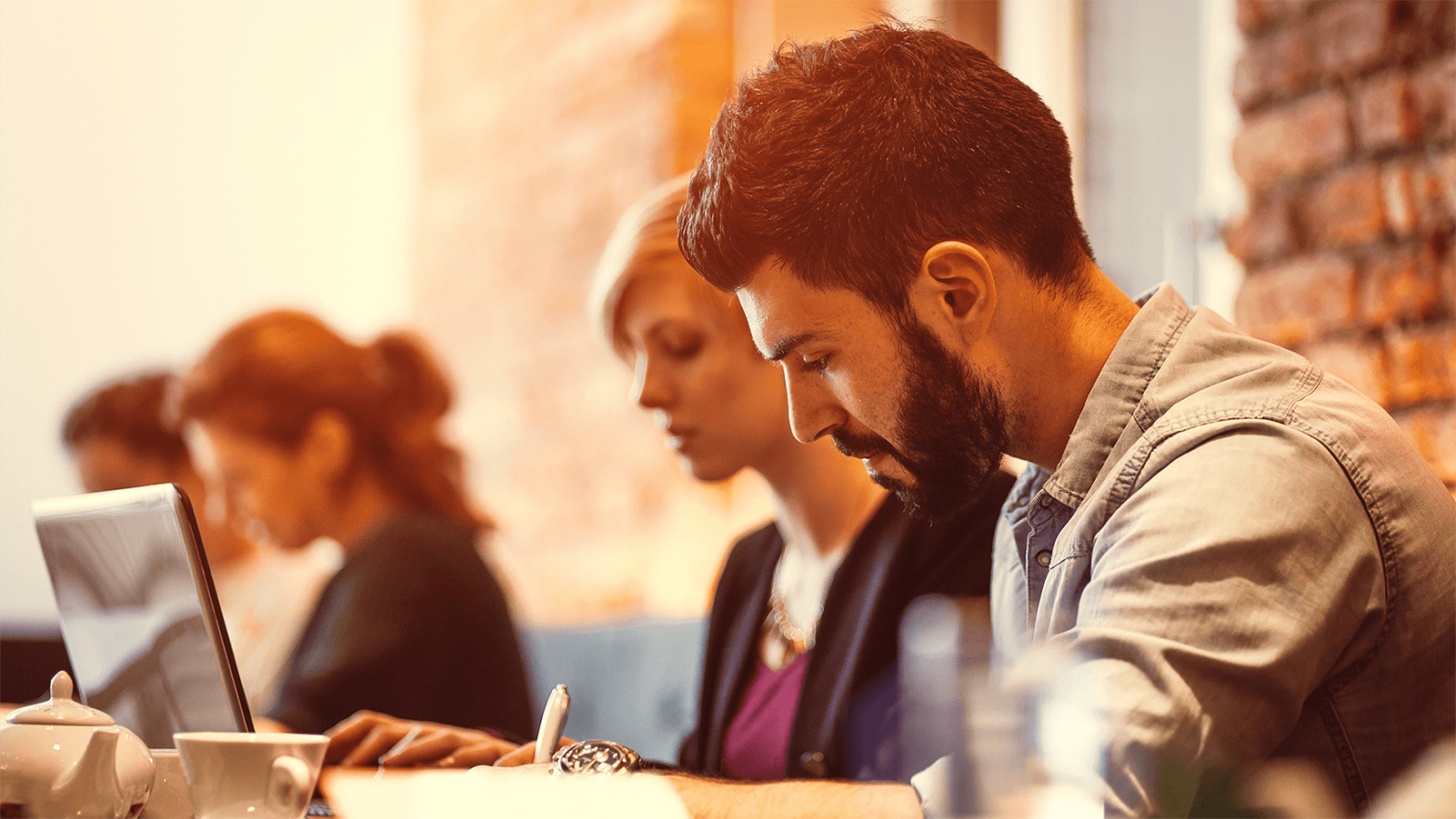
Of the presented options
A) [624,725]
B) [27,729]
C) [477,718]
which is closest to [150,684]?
[27,729]

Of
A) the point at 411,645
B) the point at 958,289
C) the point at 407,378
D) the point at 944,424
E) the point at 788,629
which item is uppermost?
the point at 958,289

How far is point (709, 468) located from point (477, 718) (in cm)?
65

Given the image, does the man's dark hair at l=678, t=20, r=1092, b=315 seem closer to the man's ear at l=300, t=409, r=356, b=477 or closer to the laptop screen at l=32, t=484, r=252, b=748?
the laptop screen at l=32, t=484, r=252, b=748

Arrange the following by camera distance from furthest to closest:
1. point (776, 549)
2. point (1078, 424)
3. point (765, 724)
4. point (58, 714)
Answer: point (776, 549) < point (765, 724) < point (1078, 424) < point (58, 714)

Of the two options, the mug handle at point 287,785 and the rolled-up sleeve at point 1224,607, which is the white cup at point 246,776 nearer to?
the mug handle at point 287,785

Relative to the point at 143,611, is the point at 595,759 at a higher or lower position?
lower

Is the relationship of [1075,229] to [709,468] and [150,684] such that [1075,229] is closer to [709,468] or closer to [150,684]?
[709,468]

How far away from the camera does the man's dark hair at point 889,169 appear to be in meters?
0.92

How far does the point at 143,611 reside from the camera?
1.02 metres

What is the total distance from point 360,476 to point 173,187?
1607 millimetres

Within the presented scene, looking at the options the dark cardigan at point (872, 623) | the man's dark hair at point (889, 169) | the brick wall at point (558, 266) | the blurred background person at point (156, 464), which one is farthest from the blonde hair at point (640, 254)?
the blurred background person at point (156, 464)

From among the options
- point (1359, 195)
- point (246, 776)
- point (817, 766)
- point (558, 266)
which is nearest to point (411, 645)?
point (817, 766)

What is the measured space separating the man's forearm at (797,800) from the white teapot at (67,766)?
14.2 inches

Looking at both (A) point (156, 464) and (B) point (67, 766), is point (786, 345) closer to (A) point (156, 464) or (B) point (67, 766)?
(B) point (67, 766)
